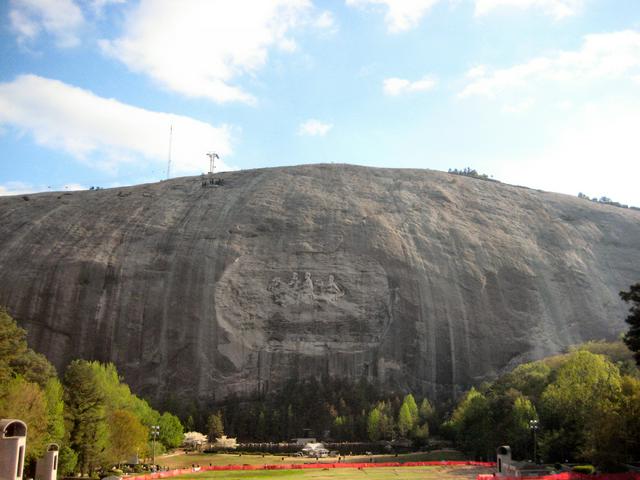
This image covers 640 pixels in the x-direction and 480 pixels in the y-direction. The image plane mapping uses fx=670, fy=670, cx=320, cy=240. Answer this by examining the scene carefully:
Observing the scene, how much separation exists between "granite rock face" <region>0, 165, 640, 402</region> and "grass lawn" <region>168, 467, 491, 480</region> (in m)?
30.0

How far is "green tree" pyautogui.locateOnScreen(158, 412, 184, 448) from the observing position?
5235 cm

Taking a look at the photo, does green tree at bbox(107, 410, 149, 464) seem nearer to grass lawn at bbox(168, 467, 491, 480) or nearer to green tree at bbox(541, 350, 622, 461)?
grass lawn at bbox(168, 467, 491, 480)

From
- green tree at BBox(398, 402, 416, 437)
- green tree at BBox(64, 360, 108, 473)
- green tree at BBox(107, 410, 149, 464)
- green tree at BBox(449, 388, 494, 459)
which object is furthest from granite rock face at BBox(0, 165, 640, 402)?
green tree at BBox(64, 360, 108, 473)

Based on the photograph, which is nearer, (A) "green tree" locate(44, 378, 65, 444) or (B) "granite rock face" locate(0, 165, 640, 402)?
(A) "green tree" locate(44, 378, 65, 444)

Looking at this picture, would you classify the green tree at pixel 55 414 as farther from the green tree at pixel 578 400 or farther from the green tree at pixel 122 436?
the green tree at pixel 578 400

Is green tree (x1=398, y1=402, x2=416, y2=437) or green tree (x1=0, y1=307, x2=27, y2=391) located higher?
green tree (x1=0, y1=307, x2=27, y2=391)

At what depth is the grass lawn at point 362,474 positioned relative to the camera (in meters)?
33.7

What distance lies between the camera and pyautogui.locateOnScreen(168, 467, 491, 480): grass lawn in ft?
110

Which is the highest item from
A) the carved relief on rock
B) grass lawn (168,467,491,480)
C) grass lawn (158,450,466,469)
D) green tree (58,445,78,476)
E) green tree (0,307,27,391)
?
the carved relief on rock

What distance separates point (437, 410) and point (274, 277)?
75.9ft

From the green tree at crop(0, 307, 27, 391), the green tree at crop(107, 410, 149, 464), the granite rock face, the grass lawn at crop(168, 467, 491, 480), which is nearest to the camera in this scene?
the green tree at crop(0, 307, 27, 391)

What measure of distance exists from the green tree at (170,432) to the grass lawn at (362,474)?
15.1 meters

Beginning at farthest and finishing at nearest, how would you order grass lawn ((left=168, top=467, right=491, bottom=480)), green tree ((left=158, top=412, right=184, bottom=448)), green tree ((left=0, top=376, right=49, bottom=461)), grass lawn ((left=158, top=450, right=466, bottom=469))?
green tree ((left=158, top=412, right=184, bottom=448)), grass lawn ((left=158, top=450, right=466, bottom=469)), grass lawn ((left=168, top=467, right=491, bottom=480)), green tree ((left=0, top=376, right=49, bottom=461))

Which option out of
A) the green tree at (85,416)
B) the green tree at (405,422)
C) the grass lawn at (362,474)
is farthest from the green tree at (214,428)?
the green tree at (85,416)
